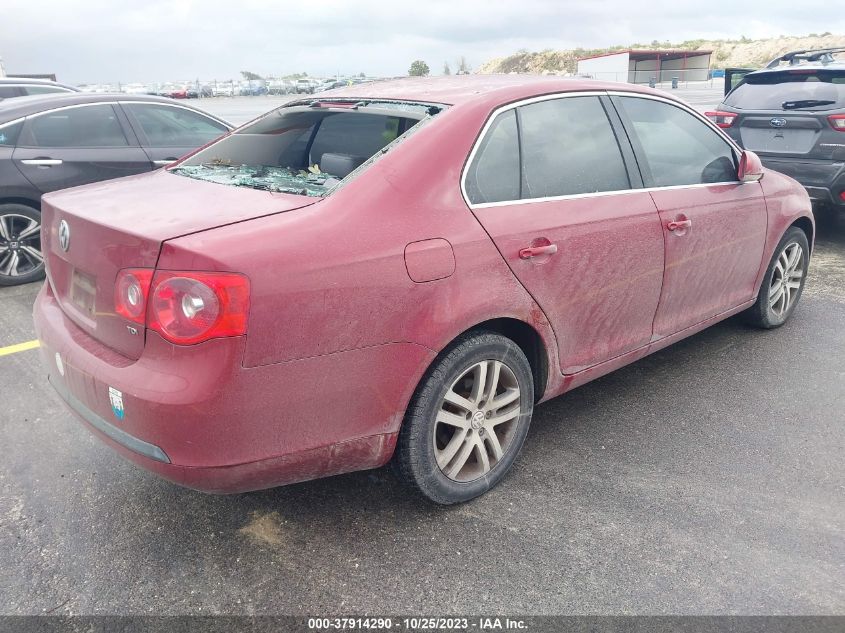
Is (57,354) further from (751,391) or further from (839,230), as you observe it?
(839,230)

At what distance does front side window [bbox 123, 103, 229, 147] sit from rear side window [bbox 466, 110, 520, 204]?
14.3ft

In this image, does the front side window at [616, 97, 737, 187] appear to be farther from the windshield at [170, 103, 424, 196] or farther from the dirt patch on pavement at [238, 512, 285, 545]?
the dirt patch on pavement at [238, 512, 285, 545]

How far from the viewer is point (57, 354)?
257 cm

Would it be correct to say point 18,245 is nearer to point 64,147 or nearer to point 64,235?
point 64,147

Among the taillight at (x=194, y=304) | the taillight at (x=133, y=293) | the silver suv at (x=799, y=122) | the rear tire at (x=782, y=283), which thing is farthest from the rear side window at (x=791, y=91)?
the taillight at (x=133, y=293)

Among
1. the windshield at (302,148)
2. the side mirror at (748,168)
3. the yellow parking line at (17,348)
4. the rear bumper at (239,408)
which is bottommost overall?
the yellow parking line at (17,348)

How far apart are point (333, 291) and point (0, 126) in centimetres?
504

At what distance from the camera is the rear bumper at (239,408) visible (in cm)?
207

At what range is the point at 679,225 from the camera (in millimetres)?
3328

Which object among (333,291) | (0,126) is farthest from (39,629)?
(0,126)

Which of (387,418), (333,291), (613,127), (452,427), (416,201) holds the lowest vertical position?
(452,427)

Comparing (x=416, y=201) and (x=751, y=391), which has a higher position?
(x=416, y=201)

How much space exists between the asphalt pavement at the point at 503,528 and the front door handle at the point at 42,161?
9.80 feet

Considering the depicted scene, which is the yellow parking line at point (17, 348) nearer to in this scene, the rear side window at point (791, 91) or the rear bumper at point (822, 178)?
the rear bumper at point (822, 178)
